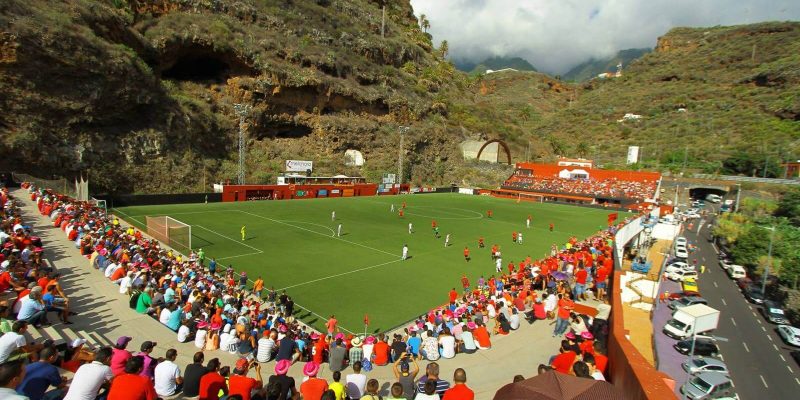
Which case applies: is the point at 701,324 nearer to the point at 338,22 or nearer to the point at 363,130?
the point at 363,130

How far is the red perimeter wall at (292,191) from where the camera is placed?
4825cm

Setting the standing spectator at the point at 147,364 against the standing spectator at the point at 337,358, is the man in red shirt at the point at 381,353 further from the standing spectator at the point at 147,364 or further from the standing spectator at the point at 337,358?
the standing spectator at the point at 147,364

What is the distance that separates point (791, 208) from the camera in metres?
49.8

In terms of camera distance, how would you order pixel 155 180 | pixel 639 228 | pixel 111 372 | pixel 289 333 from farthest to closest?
pixel 155 180
pixel 639 228
pixel 289 333
pixel 111 372

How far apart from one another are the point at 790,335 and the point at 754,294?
803cm

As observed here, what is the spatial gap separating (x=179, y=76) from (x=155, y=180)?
2409 centimetres

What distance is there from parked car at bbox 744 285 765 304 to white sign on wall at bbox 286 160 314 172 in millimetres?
53064

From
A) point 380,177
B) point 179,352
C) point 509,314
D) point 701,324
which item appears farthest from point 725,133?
point 179,352

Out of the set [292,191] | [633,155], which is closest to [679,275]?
[292,191]

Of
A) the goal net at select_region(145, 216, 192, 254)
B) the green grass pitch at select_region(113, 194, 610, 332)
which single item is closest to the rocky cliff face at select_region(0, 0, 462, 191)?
the green grass pitch at select_region(113, 194, 610, 332)

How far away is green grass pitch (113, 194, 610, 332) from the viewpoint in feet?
62.1

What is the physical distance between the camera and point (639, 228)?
1321 inches

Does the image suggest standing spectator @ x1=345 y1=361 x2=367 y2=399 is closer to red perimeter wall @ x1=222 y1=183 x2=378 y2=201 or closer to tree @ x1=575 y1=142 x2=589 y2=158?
red perimeter wall @ x1=222 y1=183 x2=378 y2=201

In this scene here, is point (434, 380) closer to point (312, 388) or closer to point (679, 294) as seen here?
point (312, 388)
